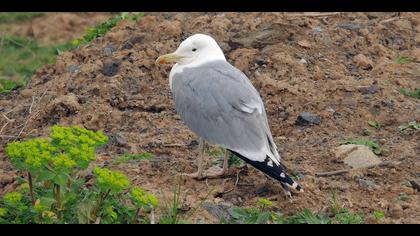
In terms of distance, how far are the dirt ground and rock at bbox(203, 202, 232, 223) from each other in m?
0.05

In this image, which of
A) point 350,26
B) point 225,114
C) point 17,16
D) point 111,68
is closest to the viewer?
point 225,114

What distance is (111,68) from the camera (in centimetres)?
745

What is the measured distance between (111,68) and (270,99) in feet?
4.93

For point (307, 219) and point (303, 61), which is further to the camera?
point (303, 61)

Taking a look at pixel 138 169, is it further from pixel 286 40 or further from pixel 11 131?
pixel 286 40

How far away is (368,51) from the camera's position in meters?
7.58

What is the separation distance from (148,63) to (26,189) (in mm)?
2401

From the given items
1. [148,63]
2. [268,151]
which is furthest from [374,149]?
[148,63]

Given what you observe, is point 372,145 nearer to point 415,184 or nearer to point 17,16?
point 415,184

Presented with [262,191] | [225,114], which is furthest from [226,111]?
[262,191]

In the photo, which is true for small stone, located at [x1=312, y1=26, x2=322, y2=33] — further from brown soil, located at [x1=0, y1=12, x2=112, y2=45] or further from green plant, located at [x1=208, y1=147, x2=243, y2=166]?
brown soil, located at [x1=0, y1=12, x2=112, y2=45]

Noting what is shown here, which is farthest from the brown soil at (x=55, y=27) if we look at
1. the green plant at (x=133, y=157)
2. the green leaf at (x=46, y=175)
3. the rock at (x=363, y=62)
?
the green leaf at (x=46, y=175)

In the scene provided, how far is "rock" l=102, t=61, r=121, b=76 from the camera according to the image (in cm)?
740
